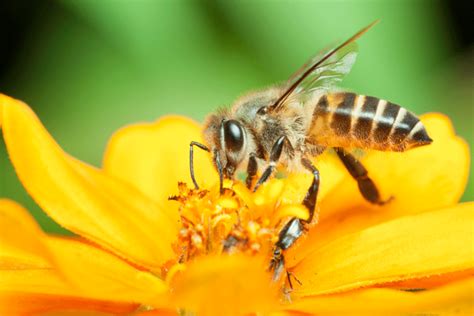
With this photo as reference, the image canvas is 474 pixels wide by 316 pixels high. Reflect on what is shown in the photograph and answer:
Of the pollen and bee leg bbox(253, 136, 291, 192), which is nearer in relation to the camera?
the pollen

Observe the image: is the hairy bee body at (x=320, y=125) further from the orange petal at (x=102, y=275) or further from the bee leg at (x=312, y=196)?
the orange petal at (x=102, y=275)

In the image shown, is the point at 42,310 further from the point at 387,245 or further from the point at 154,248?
the point at 387,245

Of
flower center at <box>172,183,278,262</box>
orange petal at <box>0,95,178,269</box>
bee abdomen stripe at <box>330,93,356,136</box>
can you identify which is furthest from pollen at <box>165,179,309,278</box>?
bee abdomen stripe at <box>330,93,356,136</box>

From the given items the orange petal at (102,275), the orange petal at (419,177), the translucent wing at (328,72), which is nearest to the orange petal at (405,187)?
the orange petal at (419,177)

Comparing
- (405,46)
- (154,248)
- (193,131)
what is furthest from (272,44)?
(154,248)

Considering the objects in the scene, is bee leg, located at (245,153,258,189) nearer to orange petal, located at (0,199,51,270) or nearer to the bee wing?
the bee wing

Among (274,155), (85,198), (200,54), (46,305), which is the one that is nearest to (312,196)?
(274,155)
